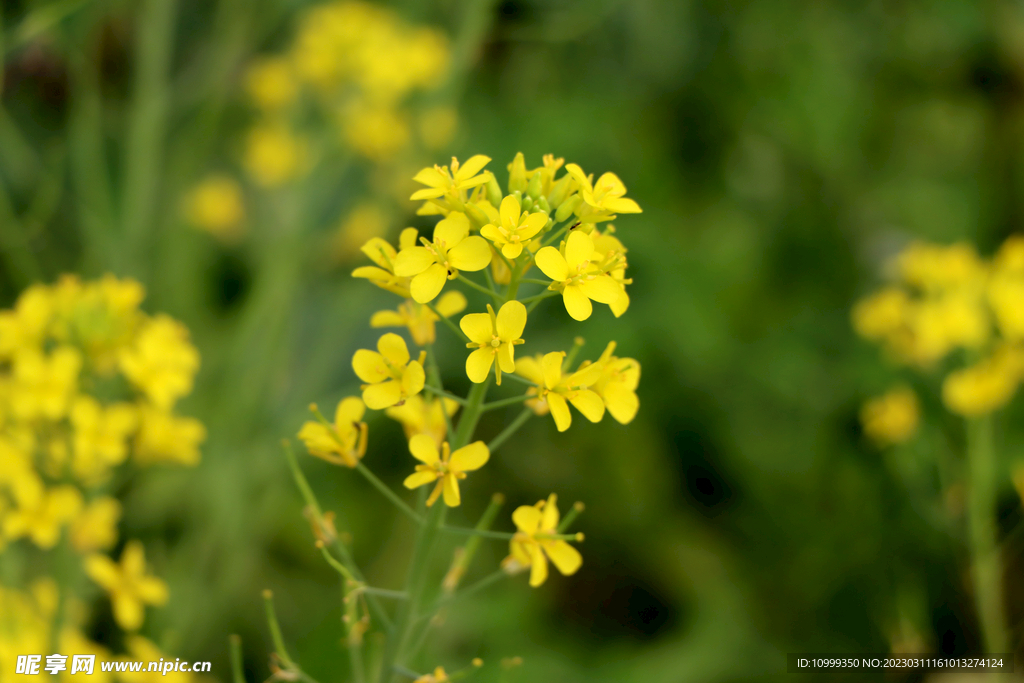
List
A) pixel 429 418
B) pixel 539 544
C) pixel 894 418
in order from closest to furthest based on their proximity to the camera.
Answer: pixel 539 544, pixel 429 418, pixel 894 418

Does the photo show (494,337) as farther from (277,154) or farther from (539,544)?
(277,154)

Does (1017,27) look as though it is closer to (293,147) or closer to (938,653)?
(938,653)

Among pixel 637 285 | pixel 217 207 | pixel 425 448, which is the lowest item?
pixel 425 448

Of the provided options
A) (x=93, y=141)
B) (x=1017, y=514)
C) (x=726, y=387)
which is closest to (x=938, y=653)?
(x=1017, y=514)

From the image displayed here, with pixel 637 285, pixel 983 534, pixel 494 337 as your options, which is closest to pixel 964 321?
pixel 983 534

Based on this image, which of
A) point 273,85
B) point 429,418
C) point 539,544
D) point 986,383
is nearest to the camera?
point 539,544

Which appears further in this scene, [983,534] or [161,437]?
[983,534]

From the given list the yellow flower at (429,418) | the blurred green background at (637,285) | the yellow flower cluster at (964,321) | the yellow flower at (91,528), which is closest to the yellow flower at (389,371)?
the yellow flower at (429,418)

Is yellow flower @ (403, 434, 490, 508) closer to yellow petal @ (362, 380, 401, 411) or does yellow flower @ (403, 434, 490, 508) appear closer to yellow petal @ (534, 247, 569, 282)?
yellow petal @ (362, 380, 401, 411)

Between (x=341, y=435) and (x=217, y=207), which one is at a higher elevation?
(x=217, y=207)
